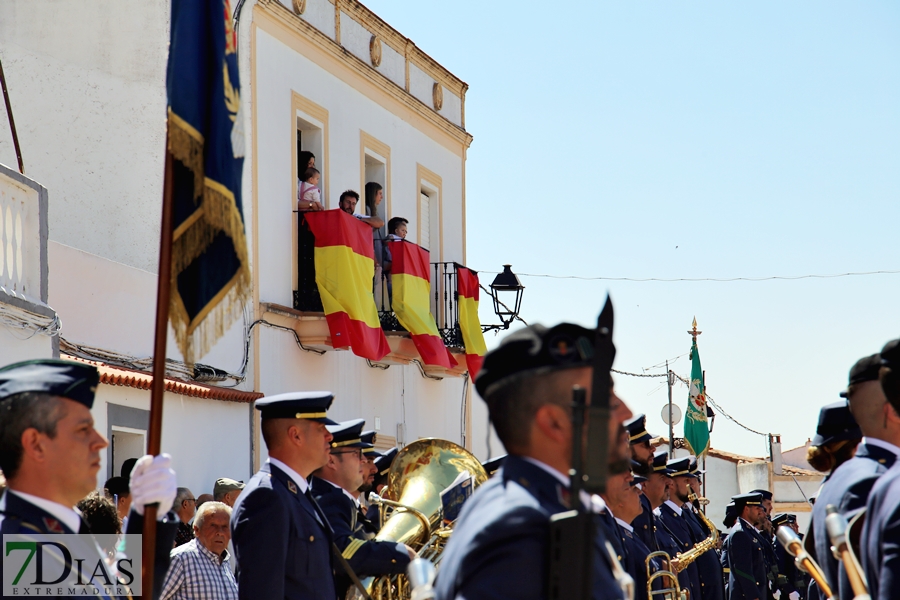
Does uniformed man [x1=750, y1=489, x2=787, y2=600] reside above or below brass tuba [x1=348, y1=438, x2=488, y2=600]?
below

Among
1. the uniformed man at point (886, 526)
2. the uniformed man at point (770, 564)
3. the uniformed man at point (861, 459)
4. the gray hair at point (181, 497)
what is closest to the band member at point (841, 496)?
the uniformed man at point (861, 459)

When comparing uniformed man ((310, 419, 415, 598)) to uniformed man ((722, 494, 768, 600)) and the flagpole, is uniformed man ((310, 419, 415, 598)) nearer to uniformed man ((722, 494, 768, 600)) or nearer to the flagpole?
the flagpole

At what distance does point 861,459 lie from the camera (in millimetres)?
5004

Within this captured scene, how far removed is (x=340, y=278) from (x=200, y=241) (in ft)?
46.3

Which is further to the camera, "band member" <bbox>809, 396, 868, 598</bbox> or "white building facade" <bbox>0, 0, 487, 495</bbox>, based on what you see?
"white building facade" <bbox>0, 0, 487, 495</bbox>

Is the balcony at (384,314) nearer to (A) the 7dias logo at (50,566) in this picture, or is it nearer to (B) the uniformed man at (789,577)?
(B) the uniformed man at (789,577)

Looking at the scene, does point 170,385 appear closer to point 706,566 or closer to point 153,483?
point 706,566

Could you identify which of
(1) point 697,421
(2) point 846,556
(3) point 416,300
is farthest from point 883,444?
(1) point 697,421

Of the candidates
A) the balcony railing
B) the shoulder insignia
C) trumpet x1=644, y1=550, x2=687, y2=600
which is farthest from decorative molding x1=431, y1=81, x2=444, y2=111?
the shoulder insignia

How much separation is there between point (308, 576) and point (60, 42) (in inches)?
490

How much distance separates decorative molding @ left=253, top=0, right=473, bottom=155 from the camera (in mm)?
18375

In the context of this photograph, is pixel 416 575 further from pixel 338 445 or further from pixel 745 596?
pixel 745 596

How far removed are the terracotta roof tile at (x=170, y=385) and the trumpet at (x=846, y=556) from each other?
775 centimetres

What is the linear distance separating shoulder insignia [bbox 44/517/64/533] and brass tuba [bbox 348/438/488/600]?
3198 millimetres
